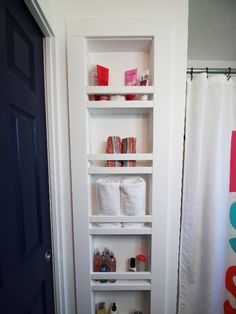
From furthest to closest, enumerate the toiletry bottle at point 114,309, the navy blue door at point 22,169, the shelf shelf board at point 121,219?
the toiletry bottle at point 114,309, the shelf shelf board at point 121,219, the navy blue door at point 22,169

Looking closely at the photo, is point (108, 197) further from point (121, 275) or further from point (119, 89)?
point (119, 89)

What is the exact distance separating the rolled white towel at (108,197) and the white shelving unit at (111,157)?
4 cm

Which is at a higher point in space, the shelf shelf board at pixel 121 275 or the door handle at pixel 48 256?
the door handle at pixel 48 256

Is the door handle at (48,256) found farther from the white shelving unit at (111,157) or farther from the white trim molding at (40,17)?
the white trim molding at (40,17)

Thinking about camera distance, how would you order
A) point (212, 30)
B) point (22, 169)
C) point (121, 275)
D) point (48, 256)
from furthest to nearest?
point (212, 30) → point (121, 275) → point (48, 256) → point (22, 169)

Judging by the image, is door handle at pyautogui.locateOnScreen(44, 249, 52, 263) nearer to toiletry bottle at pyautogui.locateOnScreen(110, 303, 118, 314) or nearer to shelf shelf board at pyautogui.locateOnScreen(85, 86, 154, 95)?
toiletry bottle at pyautogui.locateOnScreen(110, 303, 118, 314)

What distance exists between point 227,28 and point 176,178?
1.13m

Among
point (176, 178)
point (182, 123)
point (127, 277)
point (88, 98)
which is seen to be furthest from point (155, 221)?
point (88, 98)

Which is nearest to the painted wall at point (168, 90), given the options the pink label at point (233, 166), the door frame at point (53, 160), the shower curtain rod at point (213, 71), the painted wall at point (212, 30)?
the door frame at point (53, 160)

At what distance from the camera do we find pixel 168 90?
35.2 inches

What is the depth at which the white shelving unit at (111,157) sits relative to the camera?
2.94ft

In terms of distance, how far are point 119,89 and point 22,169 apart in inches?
25.9

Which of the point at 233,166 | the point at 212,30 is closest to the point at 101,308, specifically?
the point at 233,166

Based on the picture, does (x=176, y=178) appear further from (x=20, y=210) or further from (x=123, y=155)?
(x=20, y=210)
